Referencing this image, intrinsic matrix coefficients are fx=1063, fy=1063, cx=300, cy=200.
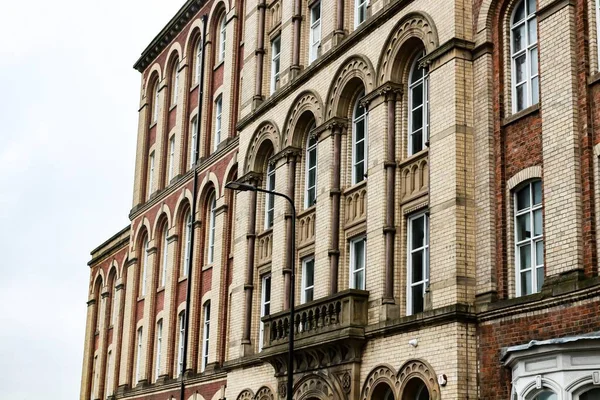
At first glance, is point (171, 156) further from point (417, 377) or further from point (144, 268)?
point (417, 377)

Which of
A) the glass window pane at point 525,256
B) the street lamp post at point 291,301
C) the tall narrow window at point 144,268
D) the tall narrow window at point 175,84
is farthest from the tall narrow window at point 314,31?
the tall narrow window at point 144,268

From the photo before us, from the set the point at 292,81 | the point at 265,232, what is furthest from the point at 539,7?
the point at 265,232

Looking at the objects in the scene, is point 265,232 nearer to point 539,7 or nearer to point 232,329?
point 232,329

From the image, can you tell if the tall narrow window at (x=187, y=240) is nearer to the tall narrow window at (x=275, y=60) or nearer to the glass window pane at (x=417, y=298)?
the tall narrow window at (x=275, y=60)

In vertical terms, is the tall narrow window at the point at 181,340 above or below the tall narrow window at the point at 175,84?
below

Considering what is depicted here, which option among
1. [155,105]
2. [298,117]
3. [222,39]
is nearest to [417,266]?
[298,117]

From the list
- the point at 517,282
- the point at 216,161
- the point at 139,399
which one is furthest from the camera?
the point at 139,399

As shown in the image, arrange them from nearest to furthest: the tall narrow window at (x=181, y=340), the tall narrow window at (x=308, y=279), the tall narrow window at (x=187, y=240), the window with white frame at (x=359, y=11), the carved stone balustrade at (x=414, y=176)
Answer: the carved stone balustrade at (x=414, y=176), the window with white frame at (x=359, y=11), the tall narrow window at (x=308, y=279), the tall narrow window at (x=181, y=340), the tall narrow window at (x=187, y=240)

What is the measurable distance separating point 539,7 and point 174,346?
75.1ft

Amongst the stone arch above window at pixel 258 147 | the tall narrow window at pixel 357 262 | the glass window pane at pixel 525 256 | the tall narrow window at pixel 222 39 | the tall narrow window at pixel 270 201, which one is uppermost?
the tall narrow window at pixel 222 39

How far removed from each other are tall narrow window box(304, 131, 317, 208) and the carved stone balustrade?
195 inches

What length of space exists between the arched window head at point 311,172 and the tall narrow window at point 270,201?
2238 millimetres

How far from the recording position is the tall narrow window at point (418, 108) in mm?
24906

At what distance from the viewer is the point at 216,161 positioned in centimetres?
3872
